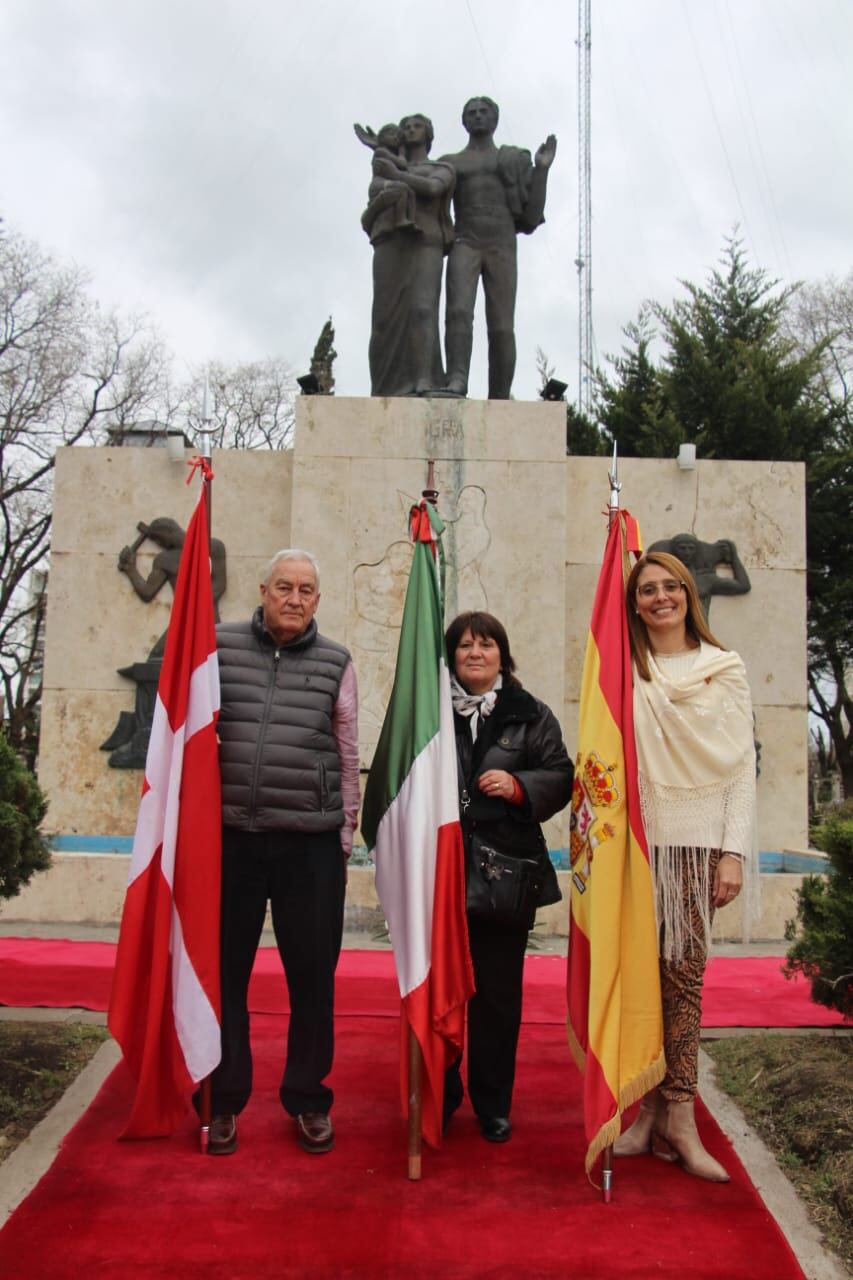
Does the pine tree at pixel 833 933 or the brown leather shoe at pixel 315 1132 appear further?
the pine tree at pixel 833 933

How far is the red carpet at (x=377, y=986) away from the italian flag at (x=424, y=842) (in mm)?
1396

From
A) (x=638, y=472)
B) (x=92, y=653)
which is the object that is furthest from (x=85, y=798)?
(x=638, y=472)

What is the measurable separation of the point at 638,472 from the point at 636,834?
5253 millimetres

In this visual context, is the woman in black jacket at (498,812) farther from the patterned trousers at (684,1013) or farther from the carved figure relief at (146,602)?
the carved figure relief at (146,602)

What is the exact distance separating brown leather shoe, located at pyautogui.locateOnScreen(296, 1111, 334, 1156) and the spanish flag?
766mm

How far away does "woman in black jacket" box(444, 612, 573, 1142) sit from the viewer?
3279 millimetres

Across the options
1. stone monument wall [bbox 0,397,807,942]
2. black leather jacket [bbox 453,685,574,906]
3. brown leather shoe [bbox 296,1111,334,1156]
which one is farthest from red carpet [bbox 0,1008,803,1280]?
stone monument wall [bbox 0,397,807,942]

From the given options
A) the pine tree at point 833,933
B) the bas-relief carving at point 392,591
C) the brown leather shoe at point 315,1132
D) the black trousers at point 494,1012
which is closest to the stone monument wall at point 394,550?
the bas-relief carving at point 392,591

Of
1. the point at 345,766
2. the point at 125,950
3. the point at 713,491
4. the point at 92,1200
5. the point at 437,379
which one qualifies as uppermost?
the point at 437,379

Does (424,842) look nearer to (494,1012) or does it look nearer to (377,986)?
(494,1012)

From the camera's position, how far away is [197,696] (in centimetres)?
331

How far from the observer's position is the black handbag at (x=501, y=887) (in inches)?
126

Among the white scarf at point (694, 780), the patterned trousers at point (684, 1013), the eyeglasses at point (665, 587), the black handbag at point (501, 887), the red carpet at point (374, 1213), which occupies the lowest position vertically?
the red carpet at point (374, 1213)

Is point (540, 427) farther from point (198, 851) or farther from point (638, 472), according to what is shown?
point (198, 851)
